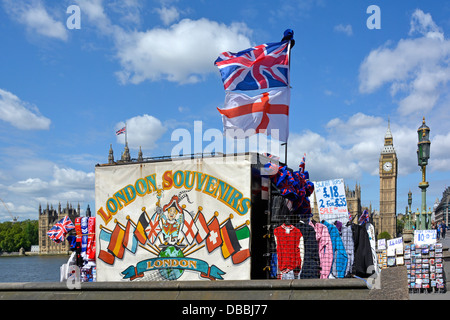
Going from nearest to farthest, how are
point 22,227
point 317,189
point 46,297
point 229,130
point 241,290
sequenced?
point 241,290 < point 46,297 < point 229,130 < point 317,189 < point 22,227

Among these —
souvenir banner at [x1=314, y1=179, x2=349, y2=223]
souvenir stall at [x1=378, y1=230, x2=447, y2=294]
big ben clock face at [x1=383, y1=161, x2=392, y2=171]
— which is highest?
big ben clock face at [x1=383, y1=161, x2=392, y2=171]

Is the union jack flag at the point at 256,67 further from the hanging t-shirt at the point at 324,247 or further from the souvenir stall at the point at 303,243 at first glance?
the hanging t-shirt at the point at 324,247

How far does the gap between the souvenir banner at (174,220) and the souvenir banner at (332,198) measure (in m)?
4.06

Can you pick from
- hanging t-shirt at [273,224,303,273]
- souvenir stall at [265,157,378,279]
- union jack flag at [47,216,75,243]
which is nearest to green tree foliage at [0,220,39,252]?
union jack flag at [47,216,75,243]

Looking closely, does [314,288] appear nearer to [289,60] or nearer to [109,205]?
[109,205]

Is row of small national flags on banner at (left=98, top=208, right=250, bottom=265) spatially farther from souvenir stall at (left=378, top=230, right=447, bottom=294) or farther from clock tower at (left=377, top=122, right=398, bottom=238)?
clock tower at (left=377, top=122, right=398, bottom=238)

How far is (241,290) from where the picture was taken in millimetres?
8062

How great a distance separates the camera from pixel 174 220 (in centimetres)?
995

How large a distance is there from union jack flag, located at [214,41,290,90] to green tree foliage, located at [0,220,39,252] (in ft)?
551

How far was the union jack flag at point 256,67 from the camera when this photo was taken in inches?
459

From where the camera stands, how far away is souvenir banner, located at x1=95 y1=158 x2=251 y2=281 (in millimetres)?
9445
